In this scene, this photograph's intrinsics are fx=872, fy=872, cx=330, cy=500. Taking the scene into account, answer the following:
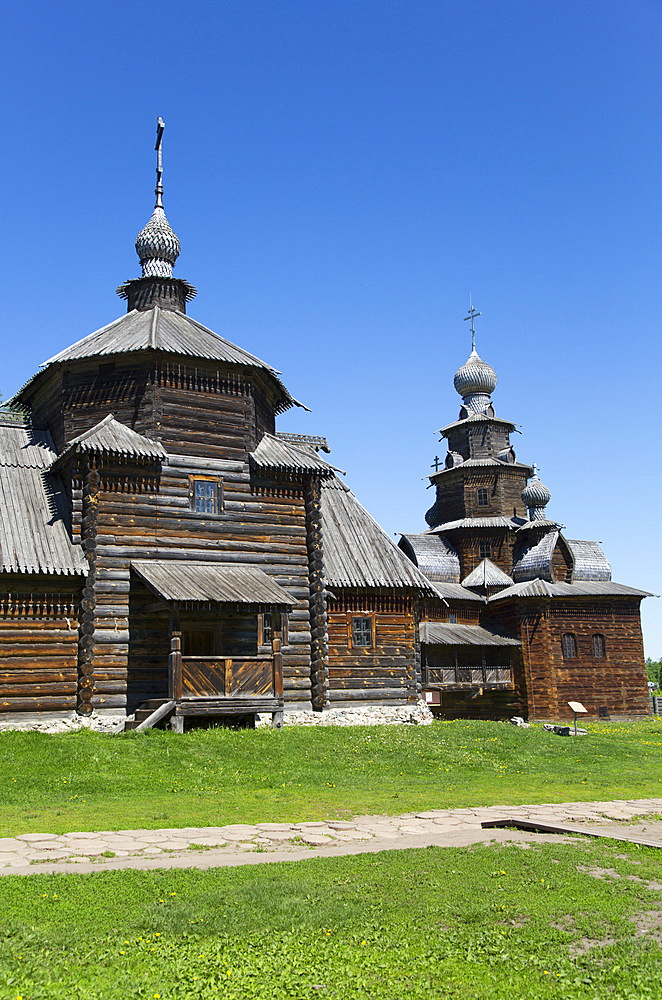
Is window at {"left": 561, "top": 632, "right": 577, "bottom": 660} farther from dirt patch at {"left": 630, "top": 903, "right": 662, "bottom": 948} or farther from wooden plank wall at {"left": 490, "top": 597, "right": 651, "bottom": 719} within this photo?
dirt patch at {"left": 630, "top": 903, "right": 662, "bottom": 948}

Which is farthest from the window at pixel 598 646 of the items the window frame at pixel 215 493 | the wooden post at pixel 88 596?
the wooden post at pixel 88 596

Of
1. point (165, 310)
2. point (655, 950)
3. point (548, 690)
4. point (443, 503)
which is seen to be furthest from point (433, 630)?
point (655, 950)

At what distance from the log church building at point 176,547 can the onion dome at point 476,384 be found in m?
23.9

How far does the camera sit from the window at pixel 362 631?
1114 inches

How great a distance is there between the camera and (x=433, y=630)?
42312mm

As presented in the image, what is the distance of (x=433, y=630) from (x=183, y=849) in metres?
33.0

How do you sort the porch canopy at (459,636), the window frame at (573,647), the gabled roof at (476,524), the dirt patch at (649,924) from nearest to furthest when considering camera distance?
the dirt patch at (649,924), the porch canopy at (459,636), the window frame at (573,647), the gabled roof at (476,524)

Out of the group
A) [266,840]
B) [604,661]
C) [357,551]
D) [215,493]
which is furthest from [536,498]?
[266,840]

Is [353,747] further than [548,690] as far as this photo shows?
No

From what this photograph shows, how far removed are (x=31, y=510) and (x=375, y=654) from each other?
38.1 ft

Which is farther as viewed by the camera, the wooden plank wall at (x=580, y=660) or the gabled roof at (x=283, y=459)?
the wooden plank wall at (x=580, y=660)

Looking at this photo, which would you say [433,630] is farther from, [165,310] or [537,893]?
[537,893]

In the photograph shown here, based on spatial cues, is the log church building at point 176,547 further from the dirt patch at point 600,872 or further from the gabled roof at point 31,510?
the dirt patch at point 600,872

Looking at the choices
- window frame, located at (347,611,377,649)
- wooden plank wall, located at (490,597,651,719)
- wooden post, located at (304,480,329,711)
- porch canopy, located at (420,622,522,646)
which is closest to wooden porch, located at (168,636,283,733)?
wooden post, located at (304,480,329,711)
